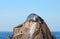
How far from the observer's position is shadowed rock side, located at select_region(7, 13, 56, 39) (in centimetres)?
780

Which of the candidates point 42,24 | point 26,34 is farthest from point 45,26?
point 26,34

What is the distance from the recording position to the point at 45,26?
802 cm

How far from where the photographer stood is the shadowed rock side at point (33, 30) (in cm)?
780

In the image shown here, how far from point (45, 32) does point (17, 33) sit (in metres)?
0.85

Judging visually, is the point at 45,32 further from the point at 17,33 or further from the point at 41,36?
the point at 17,33

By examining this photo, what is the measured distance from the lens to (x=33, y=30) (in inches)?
309

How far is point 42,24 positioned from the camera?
8.02 meters

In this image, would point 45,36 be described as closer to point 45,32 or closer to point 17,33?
point 45,32

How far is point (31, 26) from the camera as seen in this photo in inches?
313

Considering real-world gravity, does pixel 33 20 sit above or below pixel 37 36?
above

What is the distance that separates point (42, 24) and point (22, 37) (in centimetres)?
71

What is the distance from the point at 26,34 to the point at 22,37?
15 centimetres

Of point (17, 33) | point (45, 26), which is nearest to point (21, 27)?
point (17, 33)

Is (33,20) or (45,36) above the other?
(33,20)
